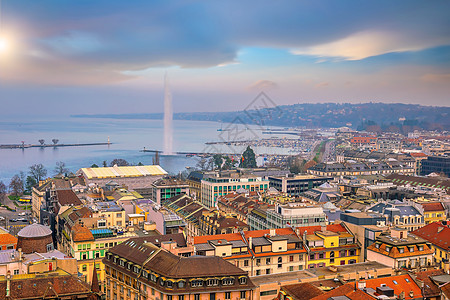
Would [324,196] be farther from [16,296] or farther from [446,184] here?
[16,296]

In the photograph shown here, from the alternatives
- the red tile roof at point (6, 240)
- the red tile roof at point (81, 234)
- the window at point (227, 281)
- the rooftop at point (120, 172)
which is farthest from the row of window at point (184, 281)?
the rooftop at point (120, 172)

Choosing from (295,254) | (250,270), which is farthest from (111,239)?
(295,254)

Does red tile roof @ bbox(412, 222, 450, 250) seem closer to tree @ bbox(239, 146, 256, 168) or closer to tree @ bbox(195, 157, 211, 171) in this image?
tree @ bbox(239, 146, 256, 168)

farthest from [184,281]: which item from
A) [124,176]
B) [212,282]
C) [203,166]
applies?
[203,166]

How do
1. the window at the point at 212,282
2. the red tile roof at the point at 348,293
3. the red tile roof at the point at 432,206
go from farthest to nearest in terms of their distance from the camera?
the red tile roof at the point at 432,206, the window at the point at 212,282, the red tile roof at the point at 348,293

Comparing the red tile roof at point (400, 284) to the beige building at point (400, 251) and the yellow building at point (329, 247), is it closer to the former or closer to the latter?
the beige building at point (400, 251)

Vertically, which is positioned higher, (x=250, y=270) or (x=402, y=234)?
(x=402, y=234)

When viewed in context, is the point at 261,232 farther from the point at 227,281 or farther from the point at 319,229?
the point at 227,281
